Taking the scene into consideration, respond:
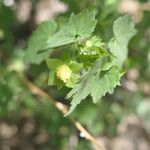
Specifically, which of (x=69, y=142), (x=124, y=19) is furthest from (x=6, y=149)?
(x=124, y=19)

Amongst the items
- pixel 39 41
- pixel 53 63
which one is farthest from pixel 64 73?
pixel 39 41

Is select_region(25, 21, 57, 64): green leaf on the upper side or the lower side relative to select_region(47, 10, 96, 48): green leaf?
Result: lower

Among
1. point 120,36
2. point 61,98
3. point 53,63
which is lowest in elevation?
point 61,98

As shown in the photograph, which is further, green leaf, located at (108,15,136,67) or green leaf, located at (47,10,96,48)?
green leaf, located at (108,15,136,67)

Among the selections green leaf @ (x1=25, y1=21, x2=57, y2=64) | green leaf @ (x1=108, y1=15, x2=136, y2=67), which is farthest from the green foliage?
green leaf @ (x1=25, y1=21, x2=57, y2=64)

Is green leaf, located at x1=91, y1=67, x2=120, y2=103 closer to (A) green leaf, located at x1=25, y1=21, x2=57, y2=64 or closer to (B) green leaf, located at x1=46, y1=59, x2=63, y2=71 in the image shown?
(B) green leaf, located at x1=46, y1=59, x2=63, y2=71

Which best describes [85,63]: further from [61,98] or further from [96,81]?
[61,98]

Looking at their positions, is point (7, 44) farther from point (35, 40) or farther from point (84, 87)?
point (84, 87)

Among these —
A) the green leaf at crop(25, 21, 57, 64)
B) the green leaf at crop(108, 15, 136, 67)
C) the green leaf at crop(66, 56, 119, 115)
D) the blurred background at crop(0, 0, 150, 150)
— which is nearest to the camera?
the green leaf at crop(66, 56, 119, 115)
